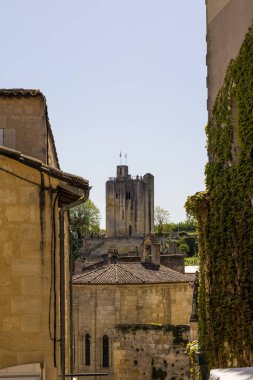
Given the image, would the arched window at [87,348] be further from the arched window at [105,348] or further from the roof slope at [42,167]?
the roof slope at [42,167]

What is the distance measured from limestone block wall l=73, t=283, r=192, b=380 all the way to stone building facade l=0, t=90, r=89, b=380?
31409 mm

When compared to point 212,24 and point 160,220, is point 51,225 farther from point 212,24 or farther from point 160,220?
point 160,220

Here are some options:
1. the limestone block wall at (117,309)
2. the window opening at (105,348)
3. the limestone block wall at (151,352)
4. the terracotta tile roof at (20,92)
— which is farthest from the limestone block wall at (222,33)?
the window opening at (105,348)

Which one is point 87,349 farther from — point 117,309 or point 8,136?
point 8,136

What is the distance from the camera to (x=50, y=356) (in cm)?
1048

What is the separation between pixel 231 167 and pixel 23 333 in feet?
21.5

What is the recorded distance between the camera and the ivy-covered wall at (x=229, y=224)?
46.7 feet

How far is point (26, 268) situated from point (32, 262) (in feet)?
0.41

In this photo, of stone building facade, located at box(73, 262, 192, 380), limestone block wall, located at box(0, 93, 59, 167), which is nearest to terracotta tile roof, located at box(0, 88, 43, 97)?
limestone block wall, located at box(0, 93, 59, 167)

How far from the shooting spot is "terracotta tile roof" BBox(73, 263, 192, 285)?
1693 inches

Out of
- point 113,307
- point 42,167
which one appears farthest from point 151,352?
point 42,167

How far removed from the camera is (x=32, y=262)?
1065cm

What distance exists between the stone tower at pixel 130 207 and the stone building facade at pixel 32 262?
379 feet

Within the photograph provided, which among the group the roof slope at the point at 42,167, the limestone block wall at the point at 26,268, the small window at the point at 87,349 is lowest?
the small window at the point at 87,349
